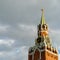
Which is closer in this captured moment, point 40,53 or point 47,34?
point 40,53

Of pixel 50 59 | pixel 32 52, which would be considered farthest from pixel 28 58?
pixel 50 59

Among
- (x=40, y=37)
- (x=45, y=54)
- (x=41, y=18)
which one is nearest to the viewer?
(x=45, y=54)

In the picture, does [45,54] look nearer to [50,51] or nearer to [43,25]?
[50,51]

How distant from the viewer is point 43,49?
319 ft

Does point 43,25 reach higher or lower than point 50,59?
higher

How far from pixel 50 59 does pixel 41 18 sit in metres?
22.7

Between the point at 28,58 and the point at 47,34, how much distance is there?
13.9 meters

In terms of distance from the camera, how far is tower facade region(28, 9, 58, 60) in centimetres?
9681

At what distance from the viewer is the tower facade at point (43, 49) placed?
318 ft

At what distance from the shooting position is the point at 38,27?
355ft

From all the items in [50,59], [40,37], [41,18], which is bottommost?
[50,59]

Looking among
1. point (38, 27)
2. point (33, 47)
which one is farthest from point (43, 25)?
point (33, 47)

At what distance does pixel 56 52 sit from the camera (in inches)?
3971

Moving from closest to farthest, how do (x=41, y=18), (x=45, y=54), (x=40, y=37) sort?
(x=45, y=54)
(x=40, y=37)
(x=41, y=18)
